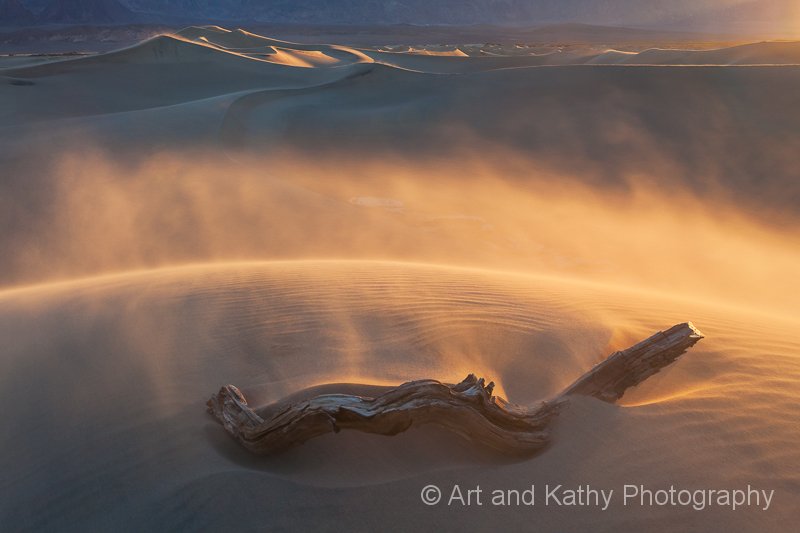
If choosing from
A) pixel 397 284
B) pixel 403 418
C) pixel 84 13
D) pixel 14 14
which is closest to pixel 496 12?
pixel 84 13

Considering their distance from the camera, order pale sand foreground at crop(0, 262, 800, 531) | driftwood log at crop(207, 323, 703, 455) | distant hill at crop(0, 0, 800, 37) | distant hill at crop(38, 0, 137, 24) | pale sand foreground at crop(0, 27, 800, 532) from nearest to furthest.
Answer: pale sand foreground at crop(0, 262, 800, 531)
pale sand foreground at crop(0, 27, 800, 532)
driftwood log at crop(207, 323, 703, 455)
distant hill at crop(38, 0, 137, 24)
distant hill at crop(0, 0, 800, 37)

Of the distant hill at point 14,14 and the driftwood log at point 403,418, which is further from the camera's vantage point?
the distant hill at point 14,14

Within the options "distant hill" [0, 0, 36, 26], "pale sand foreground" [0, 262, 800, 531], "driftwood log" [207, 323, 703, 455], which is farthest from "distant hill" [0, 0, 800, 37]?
"driftwood log" [207, 323, 703, 455]

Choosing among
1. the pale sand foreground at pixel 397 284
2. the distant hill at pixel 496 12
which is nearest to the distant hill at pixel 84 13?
the distant hill at pixel 496 12

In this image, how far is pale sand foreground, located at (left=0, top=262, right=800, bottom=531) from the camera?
8.20 feet

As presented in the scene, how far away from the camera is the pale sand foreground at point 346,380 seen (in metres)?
2.50

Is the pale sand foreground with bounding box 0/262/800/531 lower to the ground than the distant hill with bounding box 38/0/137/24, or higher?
lower

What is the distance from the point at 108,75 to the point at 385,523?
25180mm

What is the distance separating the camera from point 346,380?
10.9 feet

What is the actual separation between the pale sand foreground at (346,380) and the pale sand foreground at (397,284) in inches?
0.6

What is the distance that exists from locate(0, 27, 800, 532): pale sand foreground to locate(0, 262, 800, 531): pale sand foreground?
0.02 meters

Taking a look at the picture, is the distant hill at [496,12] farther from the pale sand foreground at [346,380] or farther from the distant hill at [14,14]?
the pale sand foreground at [346,380]

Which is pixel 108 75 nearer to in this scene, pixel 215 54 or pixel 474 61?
pixel 215 54

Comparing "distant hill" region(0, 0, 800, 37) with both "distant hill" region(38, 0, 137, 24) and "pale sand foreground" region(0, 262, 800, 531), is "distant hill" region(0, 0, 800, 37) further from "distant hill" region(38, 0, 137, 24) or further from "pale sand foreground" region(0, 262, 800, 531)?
"pale sand foreground" region(0, 262, 800, 531)
